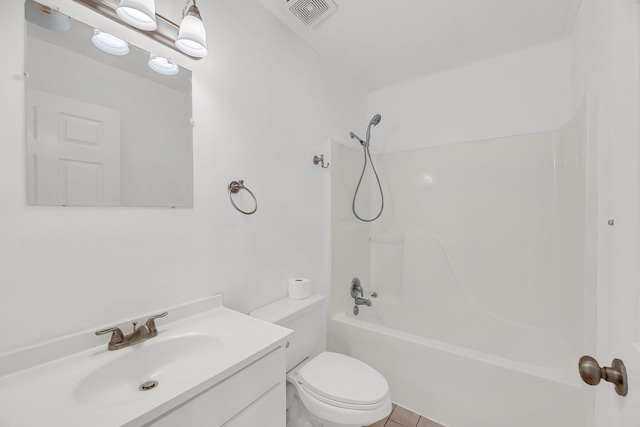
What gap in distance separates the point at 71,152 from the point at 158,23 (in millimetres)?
598

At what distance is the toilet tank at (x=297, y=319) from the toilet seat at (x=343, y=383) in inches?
3.5

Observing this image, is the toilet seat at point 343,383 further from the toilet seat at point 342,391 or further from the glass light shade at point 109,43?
the glass light shade at point 109,43

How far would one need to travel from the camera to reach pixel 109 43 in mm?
906

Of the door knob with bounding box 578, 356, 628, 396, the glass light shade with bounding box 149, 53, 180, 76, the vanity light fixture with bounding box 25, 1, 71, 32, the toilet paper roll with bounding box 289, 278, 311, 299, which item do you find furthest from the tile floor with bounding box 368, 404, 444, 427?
the vanity light fixture with bounding box 25, 1, 71, 32

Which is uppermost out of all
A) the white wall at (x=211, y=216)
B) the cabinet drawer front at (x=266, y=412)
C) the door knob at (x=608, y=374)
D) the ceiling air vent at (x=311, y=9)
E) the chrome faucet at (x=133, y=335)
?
the ceiling air vent at (x=311, y=9)

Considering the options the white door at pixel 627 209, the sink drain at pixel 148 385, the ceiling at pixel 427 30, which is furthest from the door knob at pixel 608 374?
the ceiling at pixel 427 30

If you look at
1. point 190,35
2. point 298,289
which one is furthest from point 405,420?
point 190,35

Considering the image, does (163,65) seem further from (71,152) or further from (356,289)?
(356,289)

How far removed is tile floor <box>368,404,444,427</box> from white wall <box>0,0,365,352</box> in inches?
36.3

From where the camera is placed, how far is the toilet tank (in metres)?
1.34

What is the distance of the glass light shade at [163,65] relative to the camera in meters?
1.02

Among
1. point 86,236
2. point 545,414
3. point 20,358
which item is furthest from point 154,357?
point 545,414

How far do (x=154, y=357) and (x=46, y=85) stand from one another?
0.94 meters

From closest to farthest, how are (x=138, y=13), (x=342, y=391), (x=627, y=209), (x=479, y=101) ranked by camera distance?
(x=627, y=209) → (x=138, y=13) → (x=342, y=391) → (x=479, y=101)
